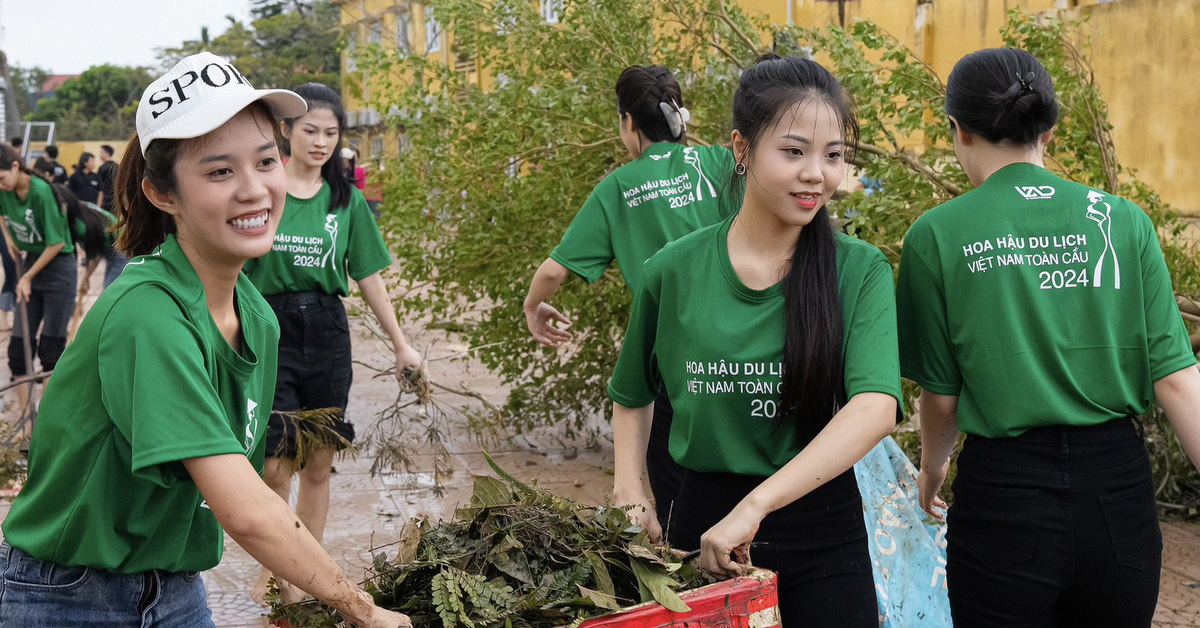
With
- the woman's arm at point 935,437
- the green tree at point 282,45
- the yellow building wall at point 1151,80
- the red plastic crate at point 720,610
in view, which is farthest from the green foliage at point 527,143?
the green tree at point 282,45

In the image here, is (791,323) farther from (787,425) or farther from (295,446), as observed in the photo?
(295,446)

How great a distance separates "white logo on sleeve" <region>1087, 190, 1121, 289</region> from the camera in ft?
8.35

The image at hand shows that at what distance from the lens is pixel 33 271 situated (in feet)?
27.6

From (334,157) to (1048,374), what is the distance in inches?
120

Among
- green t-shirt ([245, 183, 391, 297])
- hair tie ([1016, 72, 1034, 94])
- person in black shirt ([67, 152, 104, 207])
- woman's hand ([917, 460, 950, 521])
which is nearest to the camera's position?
hair tie ([1016, 72, 1034, 94])

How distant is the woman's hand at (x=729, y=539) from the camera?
2145 mm

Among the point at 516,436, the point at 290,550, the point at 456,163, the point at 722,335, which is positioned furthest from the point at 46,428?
the point at 516,436

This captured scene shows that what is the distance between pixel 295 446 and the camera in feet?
14.9

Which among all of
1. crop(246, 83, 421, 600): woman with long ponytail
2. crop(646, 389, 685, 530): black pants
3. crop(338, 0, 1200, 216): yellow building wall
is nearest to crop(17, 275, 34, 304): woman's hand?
crop(338, 0, 1200, 216): yellow building wall

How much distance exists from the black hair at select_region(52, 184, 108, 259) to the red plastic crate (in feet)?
25.4

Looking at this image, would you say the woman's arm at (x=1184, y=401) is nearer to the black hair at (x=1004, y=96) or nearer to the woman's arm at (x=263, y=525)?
the black hair at (x=1004, y=96)

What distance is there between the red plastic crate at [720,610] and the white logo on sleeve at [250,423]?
0.73 m

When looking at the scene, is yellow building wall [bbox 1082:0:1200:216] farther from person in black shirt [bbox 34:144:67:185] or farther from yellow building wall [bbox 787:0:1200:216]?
person in black shirt [bbox 34:144:67:185]

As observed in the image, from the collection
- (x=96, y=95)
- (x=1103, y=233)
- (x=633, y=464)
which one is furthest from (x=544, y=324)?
(x=96, y=95)
